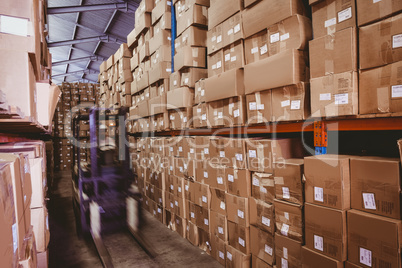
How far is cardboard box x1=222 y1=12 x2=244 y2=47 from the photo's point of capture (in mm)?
2569

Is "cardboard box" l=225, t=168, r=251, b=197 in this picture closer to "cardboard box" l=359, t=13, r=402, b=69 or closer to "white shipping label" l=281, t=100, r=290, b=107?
"white shipping label" l=281, t=100, r=290, b=107

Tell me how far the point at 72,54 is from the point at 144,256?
12765mm

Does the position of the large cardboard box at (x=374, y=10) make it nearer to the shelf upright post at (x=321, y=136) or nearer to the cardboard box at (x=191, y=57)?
the shelf upright post at (x=321, y=136)

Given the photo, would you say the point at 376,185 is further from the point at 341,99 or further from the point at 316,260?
the point at 316,260

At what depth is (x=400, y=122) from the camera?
1565 millimetres

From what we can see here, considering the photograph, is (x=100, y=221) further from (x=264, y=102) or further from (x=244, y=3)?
(x=244, y=3)

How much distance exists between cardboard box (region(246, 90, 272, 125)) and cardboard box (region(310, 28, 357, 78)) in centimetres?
46

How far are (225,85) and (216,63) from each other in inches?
16.0

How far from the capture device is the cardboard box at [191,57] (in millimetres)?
3465

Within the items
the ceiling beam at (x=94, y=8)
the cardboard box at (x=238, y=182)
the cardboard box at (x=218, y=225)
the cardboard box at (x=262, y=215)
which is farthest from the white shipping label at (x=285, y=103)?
the ceiling beam at (x=94, y=8)

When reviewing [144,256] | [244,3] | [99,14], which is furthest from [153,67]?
[99,14]

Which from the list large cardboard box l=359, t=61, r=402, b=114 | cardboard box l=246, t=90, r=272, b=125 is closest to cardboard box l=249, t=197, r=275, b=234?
cardboard box l=246, t=90, r=272, b=125

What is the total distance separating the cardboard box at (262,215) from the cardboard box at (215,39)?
5.62 ft

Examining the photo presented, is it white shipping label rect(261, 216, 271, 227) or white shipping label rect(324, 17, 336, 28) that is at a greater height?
white shipping label rect(324, 17, 336, 28)
